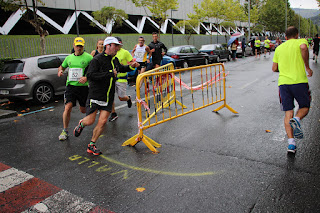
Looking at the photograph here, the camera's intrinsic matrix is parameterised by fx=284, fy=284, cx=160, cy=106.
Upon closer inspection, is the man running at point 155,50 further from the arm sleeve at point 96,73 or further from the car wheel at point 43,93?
the arm sleeve at point 96,73

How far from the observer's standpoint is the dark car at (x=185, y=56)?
59.6 ft

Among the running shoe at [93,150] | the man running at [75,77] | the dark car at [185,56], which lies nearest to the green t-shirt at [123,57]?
the man running at [75,77]

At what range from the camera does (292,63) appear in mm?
4387

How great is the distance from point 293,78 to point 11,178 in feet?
14.4

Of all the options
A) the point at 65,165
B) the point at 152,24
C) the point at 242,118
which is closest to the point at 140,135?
the point at 65,165

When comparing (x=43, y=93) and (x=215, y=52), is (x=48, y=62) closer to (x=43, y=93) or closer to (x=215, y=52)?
(x=43, y=93)

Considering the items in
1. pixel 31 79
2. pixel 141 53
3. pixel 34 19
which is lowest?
pixel 31 79

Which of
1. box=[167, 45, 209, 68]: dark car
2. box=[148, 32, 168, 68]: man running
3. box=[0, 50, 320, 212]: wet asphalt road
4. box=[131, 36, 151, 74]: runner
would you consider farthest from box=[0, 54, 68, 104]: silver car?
box=[167, 45, 209, 68]: dark car

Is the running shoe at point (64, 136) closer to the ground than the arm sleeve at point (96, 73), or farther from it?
closer to the ground

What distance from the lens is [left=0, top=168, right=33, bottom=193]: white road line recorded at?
12.3 ft

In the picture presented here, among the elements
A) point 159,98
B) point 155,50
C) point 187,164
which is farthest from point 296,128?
point 155,50

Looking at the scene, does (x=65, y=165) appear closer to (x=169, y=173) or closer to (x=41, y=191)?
(x=41, y=191)

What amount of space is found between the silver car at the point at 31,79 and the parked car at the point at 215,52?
1516cm

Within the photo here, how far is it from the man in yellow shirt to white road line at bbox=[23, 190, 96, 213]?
309 cm
